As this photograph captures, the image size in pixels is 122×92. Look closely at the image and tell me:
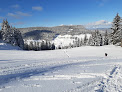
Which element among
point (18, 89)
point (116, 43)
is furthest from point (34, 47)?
point (18, 89)

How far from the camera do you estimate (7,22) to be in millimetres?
47812

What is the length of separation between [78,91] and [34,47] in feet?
231

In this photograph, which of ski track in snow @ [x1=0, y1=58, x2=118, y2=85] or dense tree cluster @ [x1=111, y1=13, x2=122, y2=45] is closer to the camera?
ski track in snow @ [x1=0, y1=58, x2=118, y2=85]

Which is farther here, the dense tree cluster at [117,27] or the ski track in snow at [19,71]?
the dense tree cluster at [117,27]

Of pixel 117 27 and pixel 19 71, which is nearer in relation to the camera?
pixel 19 71

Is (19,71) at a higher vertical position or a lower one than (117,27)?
lower

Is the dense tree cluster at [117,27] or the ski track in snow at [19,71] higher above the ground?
the dense tree cluster at [117,27]

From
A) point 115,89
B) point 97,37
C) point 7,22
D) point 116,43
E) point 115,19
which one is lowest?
point 115,89

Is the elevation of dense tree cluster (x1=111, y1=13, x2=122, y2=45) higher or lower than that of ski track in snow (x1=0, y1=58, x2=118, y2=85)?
higher

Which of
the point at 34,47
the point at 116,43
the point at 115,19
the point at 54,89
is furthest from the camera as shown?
the point at 34,47

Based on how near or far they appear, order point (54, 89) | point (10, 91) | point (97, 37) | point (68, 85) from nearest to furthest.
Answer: point (10, 91), point (54, 89), point (68, 85), point (97, 37)

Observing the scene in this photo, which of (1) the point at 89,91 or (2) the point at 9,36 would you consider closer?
(1) the point at 89,91

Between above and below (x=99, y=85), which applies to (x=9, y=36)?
above

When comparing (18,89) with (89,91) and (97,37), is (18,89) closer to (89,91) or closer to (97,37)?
(89,91)
